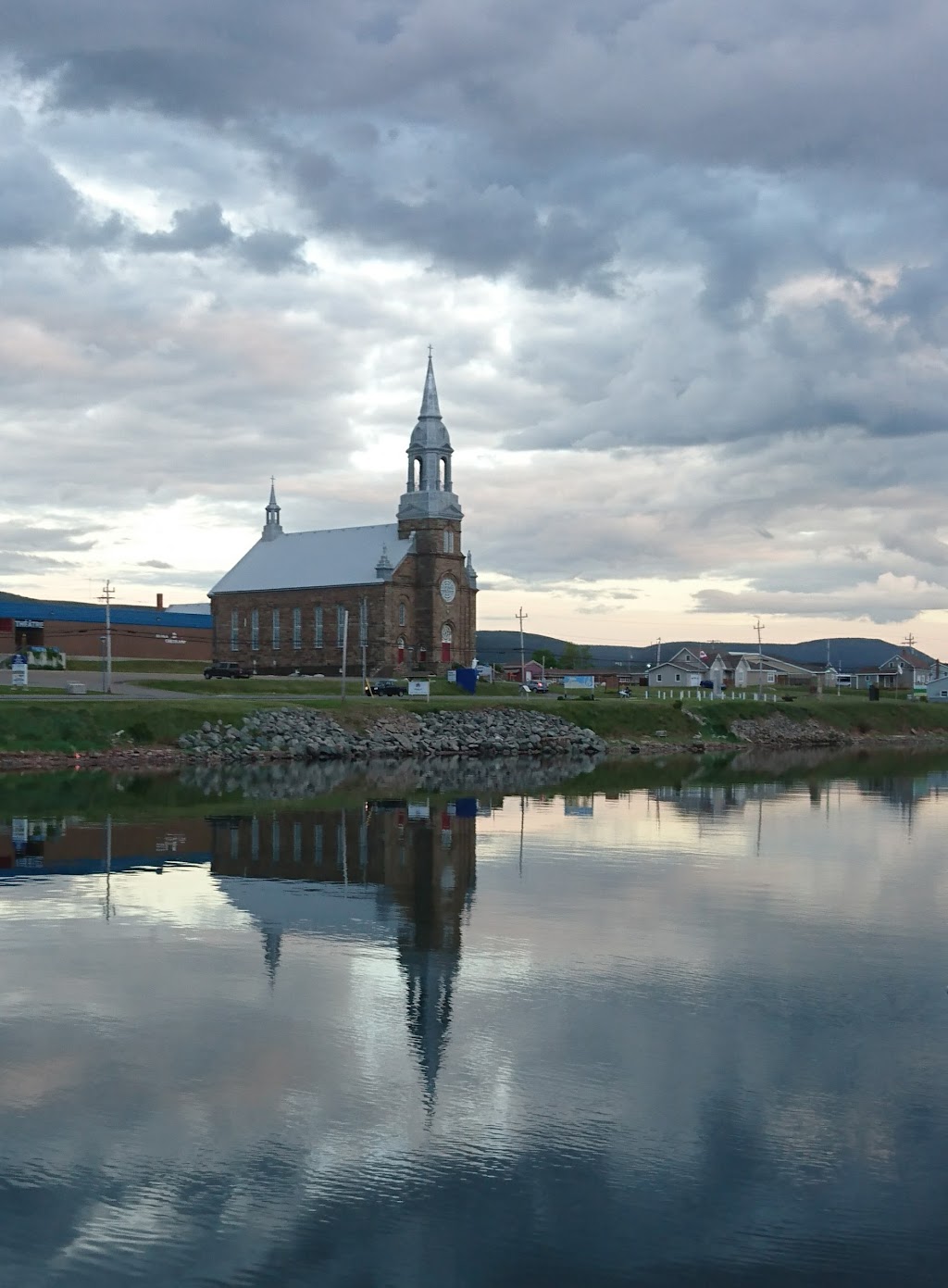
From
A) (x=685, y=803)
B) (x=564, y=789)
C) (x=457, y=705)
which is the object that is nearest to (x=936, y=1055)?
(x=685, y=803)

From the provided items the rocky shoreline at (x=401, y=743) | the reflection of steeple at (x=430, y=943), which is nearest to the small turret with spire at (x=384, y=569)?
the rocky shoreline at (x=401, y=743)

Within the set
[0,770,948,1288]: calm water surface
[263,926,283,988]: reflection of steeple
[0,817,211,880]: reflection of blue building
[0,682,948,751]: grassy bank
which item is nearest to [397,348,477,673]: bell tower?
[0,682,948,751]: grassy bank

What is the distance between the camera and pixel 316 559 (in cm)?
12750

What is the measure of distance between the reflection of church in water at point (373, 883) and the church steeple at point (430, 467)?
237 ft

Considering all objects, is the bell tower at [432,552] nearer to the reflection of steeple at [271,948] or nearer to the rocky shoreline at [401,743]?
the rocky shoreline at [401,743]

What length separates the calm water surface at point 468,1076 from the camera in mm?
12297

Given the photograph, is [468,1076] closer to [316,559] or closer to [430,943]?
[430,943]

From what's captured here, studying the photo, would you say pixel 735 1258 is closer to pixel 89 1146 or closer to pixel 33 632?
pixel 89 1146

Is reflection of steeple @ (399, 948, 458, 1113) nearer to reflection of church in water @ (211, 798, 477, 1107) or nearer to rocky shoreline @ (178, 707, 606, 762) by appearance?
reflection of church in water @ (211, 798, 477, 1107)

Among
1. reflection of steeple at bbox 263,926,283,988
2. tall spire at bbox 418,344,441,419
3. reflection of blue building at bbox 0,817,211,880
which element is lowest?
reflection of steeple at bbox 263,926,283,988

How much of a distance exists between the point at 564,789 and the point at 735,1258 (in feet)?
145

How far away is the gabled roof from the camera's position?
120312 mm

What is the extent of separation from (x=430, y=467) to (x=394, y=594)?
444 inches

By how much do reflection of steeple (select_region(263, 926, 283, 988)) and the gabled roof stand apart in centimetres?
9224
